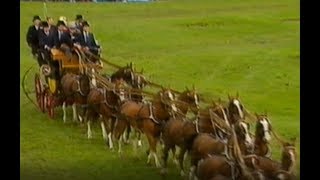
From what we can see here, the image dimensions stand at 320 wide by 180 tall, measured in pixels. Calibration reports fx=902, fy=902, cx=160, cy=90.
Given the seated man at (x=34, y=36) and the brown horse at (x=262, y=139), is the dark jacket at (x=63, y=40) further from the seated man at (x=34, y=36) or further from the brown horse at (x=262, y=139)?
the brown horse at (x=262, y=139)

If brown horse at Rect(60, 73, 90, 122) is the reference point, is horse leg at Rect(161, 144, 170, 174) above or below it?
below

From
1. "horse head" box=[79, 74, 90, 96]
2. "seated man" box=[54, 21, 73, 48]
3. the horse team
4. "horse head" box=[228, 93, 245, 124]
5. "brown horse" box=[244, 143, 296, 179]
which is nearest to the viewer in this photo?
"brown horse" box=[244, 143, 296, 179]

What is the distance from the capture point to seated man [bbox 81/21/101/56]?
7.85 metres

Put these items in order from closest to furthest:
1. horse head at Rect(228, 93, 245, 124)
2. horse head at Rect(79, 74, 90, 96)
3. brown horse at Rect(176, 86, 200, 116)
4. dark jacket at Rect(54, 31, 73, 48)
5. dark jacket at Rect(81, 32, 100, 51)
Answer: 1. horse head at Rect(228, 93, 245, 124)
2. brown horse at Rect(176, 86, 200, 116)
3. dark jacket at Rect(81, 32, 100, 51)
4. dark jacket at Rect(54, 31, 73, 48)
5. horse head at Rect(79, 74, 90, 96)

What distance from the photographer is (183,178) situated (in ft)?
24.4

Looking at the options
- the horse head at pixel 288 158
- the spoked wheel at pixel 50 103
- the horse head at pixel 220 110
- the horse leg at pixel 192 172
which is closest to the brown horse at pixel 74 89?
the spoked wheel at pixel 50 103

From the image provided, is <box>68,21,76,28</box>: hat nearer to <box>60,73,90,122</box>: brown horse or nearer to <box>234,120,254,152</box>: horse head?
<box>60,73,90,122</box>: brown horse

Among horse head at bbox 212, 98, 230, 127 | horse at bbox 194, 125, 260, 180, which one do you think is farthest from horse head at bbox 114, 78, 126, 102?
horse at bbox 194, 125, 260, 180

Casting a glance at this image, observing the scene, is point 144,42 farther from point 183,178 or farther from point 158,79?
point 183,178

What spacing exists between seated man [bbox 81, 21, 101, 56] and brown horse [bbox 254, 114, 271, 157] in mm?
1881

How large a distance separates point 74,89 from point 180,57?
1366 mm
